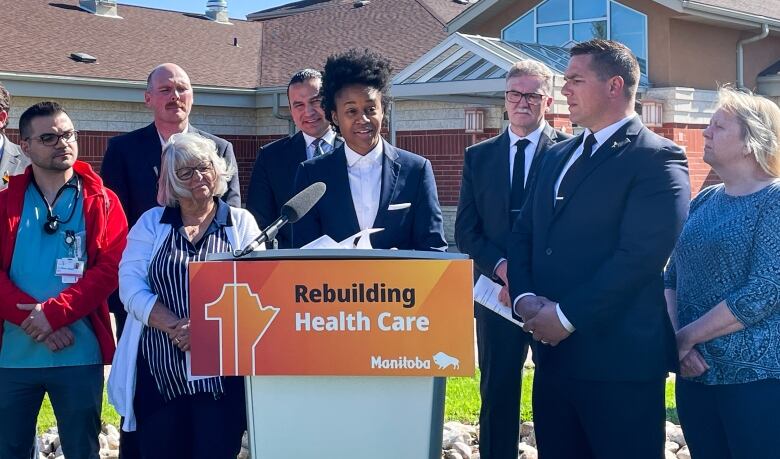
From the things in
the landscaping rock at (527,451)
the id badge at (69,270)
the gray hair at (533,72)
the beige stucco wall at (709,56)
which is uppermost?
the beige stucco wall at (709,56)

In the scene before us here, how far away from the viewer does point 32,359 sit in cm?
446

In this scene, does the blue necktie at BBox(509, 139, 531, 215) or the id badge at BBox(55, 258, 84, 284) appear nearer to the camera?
the id badge at BBox(55, 258, 84, 284)

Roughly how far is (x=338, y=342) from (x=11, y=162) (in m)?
2.94

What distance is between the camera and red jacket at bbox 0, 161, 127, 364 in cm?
442

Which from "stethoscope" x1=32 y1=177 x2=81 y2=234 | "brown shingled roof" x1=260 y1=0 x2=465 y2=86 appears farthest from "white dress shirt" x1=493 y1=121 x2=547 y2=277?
"brown shingled roof" x1=260 y1=0 x2=465 y2=86

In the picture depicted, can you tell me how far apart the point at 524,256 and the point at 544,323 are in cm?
47

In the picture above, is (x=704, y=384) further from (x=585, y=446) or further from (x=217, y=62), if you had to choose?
(x=217, y=62)

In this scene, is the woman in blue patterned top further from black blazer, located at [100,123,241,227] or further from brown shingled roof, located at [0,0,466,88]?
brown shingled roof, located at [0,0,466,88]

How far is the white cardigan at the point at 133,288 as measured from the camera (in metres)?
3.92

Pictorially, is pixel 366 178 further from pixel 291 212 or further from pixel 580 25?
pixel 580 25

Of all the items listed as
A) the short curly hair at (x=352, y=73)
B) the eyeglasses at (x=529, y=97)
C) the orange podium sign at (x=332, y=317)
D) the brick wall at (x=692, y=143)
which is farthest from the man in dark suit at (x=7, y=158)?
the brick wall at (x=692, y=143)

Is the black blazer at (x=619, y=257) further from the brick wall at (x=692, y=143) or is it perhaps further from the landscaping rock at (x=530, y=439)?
the brick wall at (x=692, y=143)

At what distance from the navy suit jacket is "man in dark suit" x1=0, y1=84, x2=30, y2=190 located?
1702 mm

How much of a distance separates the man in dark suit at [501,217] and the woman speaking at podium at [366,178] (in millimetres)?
849
